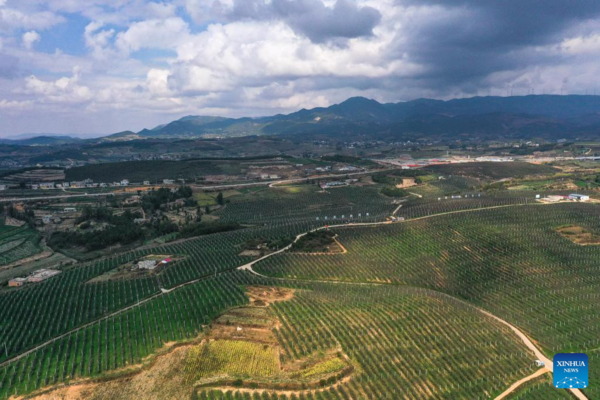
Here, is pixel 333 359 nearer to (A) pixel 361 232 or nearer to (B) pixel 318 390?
(B) pixel 318 390

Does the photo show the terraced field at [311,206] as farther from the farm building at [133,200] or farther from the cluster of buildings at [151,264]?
the cluster of buildings at [151,264]

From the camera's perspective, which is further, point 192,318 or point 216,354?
point 192,318

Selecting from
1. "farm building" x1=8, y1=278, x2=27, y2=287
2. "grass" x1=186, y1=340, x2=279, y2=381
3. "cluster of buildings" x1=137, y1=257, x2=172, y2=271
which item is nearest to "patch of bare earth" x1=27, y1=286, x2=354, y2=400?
"grass" x1=186, y1=340, x2=279, y2=381

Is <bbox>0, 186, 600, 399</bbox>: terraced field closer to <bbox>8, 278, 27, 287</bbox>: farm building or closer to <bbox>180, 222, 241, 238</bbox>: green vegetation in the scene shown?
<bbox>8, 278, 27, 287</bbox>: farm building

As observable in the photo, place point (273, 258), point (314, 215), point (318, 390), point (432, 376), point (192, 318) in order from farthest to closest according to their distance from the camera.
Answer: point (314, 215) < point (273, 258) < point (192, 318) < point (432, 376) < point (318, 390)

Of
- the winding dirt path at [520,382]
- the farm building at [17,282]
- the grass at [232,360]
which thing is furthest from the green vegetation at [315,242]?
the farm building at [17,282]

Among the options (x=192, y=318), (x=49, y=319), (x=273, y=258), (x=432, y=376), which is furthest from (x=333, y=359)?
(x=49, y=319)

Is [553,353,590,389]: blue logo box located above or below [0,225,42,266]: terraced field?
above
